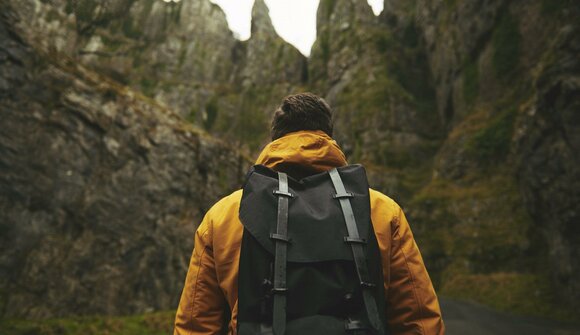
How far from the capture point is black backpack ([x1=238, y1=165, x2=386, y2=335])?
2.07 m

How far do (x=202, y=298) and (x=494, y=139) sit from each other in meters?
33.9

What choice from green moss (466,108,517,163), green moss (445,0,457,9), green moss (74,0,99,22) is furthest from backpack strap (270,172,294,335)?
green moss (445,0,457,9)

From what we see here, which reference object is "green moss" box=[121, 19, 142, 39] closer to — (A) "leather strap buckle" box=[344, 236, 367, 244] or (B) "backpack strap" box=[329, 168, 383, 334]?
(B) "backpack strap" box=[329, 168, 383, 334]

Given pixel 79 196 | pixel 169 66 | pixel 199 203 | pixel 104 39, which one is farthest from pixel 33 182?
pixel 169 66

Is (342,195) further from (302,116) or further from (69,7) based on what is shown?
(69,7)

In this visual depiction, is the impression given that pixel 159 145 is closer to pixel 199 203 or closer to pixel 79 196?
pixel 199 203

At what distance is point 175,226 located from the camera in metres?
21.2

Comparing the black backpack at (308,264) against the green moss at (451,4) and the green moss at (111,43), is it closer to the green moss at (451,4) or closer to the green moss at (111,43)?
the green moss at (451,4)

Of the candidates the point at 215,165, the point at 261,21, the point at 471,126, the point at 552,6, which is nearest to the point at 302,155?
the point at 215,165

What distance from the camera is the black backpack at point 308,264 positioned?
6.79 feet

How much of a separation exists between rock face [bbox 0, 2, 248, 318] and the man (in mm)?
15883

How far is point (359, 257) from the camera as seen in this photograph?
2.18m

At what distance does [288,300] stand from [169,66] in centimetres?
6954

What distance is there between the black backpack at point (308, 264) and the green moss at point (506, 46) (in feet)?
125
